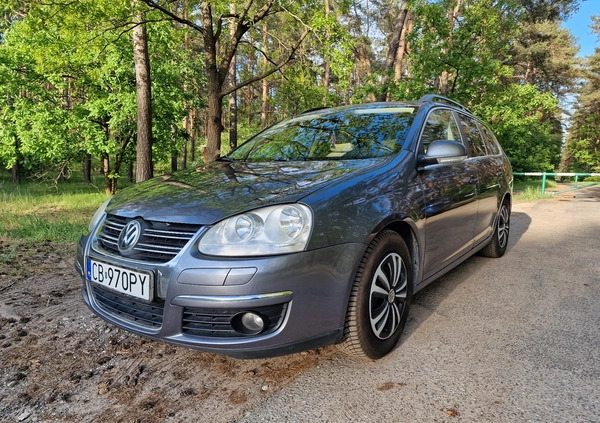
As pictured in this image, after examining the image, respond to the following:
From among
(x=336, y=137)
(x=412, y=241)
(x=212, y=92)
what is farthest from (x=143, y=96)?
(x=412, y=241)

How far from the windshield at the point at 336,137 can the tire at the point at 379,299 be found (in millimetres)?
718

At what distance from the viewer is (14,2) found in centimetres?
694

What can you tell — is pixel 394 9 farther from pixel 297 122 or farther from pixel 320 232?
pixel 320 232

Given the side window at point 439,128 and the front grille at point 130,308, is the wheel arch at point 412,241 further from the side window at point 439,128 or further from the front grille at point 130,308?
the front grille at point 130,308

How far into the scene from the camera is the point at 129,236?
6.53ft

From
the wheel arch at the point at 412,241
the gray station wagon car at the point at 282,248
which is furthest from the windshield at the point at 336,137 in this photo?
the wheel arch at the point at 412,241

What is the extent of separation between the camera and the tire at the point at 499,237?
14.2ft

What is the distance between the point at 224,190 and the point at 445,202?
1643 mm

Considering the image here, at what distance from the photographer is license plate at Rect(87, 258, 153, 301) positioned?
1827mm

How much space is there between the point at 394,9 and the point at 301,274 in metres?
25.9

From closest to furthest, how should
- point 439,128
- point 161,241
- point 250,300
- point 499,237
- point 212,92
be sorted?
point 250,300 → point 161,241 → point 439,128 → point 499,237 → point 212,92

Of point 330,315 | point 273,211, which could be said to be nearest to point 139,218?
point 273,211

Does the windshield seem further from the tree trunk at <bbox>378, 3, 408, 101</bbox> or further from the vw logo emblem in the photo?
the tree trunk at <bbox>378, 3, 408, 101</bbox>

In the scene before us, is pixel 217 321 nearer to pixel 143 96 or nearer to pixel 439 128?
pixel 439 128
